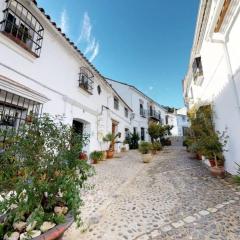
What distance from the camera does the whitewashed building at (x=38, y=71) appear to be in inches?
177

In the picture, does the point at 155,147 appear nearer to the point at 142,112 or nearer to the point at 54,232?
the point at 142,112

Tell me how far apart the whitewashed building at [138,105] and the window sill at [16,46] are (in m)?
14.3

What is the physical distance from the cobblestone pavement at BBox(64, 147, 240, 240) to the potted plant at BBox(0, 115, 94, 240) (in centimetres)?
88

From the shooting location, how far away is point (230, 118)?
520 cm

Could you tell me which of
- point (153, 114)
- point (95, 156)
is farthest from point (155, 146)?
point (153, 114)

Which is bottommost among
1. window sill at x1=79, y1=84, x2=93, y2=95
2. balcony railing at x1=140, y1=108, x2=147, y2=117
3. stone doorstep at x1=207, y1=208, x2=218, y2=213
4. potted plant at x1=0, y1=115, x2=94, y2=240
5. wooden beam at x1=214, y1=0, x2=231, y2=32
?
stone doorstep at x1=207, y1=208, x2=218, y2=213

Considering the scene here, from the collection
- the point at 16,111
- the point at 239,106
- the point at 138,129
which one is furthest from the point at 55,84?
the point at 138,129

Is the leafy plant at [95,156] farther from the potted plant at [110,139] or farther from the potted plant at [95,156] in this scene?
the potted plant at [110,139]

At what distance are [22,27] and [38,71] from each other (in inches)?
51.6

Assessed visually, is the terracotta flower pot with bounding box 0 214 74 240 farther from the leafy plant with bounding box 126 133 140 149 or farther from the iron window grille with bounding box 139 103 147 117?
the iron window grille with bounding box 139 103 147 117

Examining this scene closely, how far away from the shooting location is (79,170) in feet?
7.95

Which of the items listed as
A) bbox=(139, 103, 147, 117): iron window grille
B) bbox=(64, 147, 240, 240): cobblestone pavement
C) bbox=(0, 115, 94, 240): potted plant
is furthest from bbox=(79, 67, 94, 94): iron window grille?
bbox=(139, 103, 147, 117): iron window grille

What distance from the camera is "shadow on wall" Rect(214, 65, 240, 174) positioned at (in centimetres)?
475

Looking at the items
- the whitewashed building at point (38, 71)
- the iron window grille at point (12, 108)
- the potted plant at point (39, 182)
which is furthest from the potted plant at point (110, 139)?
the potted plant at point (39, 182)
